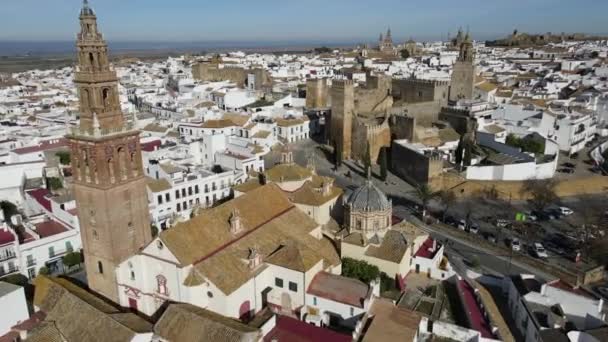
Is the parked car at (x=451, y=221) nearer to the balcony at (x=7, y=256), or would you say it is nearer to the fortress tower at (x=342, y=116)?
the fortress tower at (x=342, y=116)

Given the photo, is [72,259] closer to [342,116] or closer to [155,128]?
[155,128]

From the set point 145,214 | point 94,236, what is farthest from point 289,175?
point 94,236

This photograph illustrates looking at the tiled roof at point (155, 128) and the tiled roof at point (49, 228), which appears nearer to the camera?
the tiled roof at point (49, 228)

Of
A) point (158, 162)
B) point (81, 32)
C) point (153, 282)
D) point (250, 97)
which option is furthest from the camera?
point (250, 97)

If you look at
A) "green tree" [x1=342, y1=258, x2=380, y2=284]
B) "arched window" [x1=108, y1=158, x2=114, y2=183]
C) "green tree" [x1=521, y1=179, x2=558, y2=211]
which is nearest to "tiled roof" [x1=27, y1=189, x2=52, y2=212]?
"arched window" [x1=108, y1=158, x2=114, y2=183]

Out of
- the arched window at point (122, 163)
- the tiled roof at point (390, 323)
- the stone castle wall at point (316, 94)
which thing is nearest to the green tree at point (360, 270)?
the tiled roof at point (390, 323)

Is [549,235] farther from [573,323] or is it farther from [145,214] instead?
[145,214]
